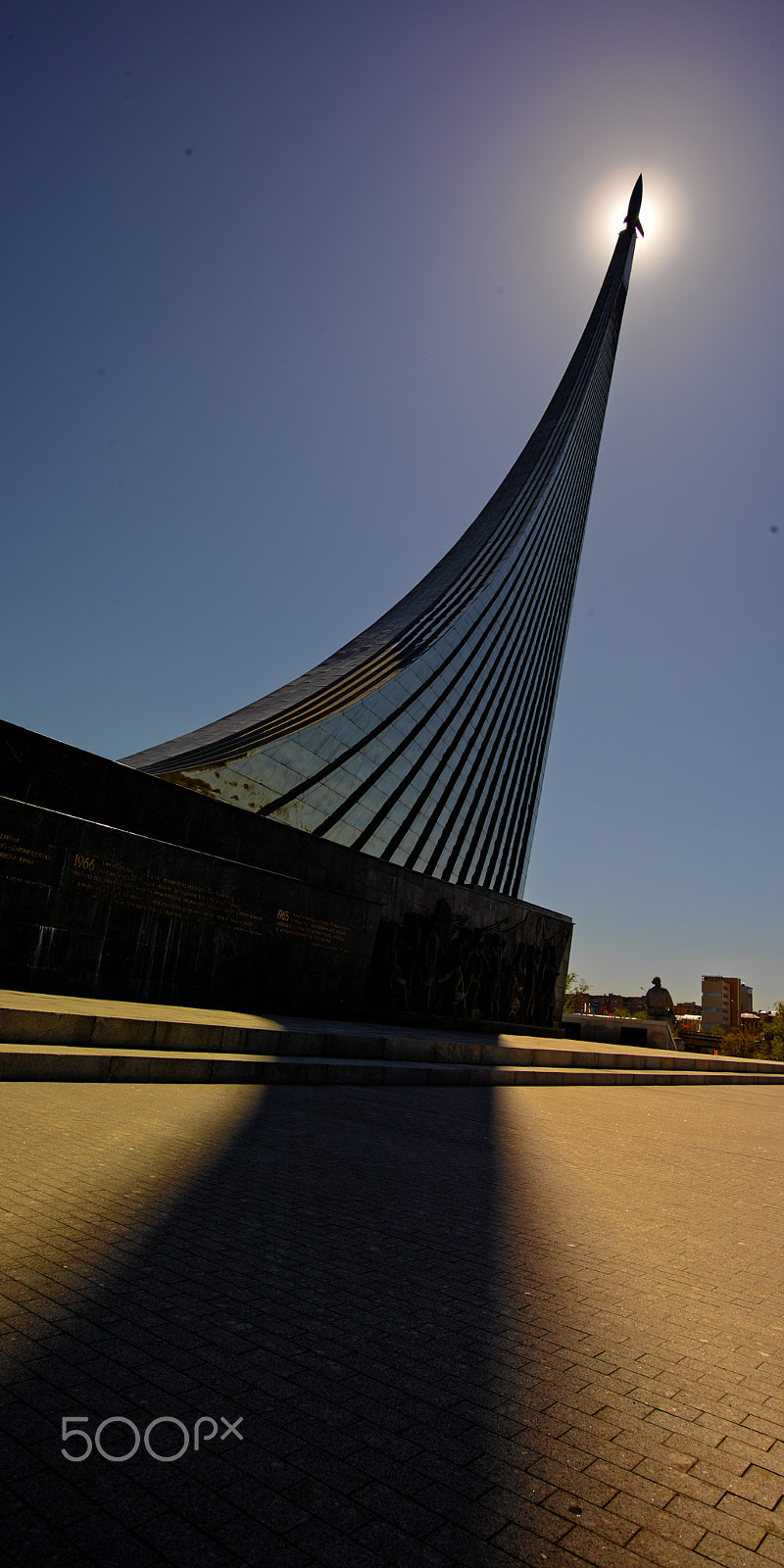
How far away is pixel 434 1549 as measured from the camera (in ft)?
4.16

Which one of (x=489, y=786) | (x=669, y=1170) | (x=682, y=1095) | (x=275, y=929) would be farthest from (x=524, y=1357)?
(x=489, y=786)

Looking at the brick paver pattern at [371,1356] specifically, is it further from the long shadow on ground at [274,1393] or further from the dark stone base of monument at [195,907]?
the dark stone base of monument at [195,907]

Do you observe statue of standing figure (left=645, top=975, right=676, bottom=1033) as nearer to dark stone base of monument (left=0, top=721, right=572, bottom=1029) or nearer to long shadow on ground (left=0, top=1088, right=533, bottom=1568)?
dark stone base of monument (left=0, top=721, right=572, bottom=1029)

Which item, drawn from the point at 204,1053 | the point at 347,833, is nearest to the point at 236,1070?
the point at 204,1053

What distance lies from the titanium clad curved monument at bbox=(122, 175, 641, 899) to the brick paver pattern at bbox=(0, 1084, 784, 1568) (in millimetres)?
11505

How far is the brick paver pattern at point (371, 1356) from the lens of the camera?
1318 mm

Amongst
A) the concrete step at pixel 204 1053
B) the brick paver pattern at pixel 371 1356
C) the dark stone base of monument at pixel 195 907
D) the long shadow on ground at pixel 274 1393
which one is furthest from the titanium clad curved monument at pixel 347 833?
the long shadow on ground at pixel 274 1393

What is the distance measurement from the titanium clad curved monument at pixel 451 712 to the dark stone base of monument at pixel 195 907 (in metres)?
4.54

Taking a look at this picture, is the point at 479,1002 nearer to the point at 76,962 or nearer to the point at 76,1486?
the point at 76,962

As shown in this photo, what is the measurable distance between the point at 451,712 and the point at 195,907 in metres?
20.7

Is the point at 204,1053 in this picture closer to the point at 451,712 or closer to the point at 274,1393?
the point at 274,1393

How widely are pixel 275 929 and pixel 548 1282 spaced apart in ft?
24.6

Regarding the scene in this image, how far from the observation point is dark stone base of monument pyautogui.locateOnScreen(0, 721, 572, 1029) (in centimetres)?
716

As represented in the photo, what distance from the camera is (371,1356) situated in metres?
1.90
